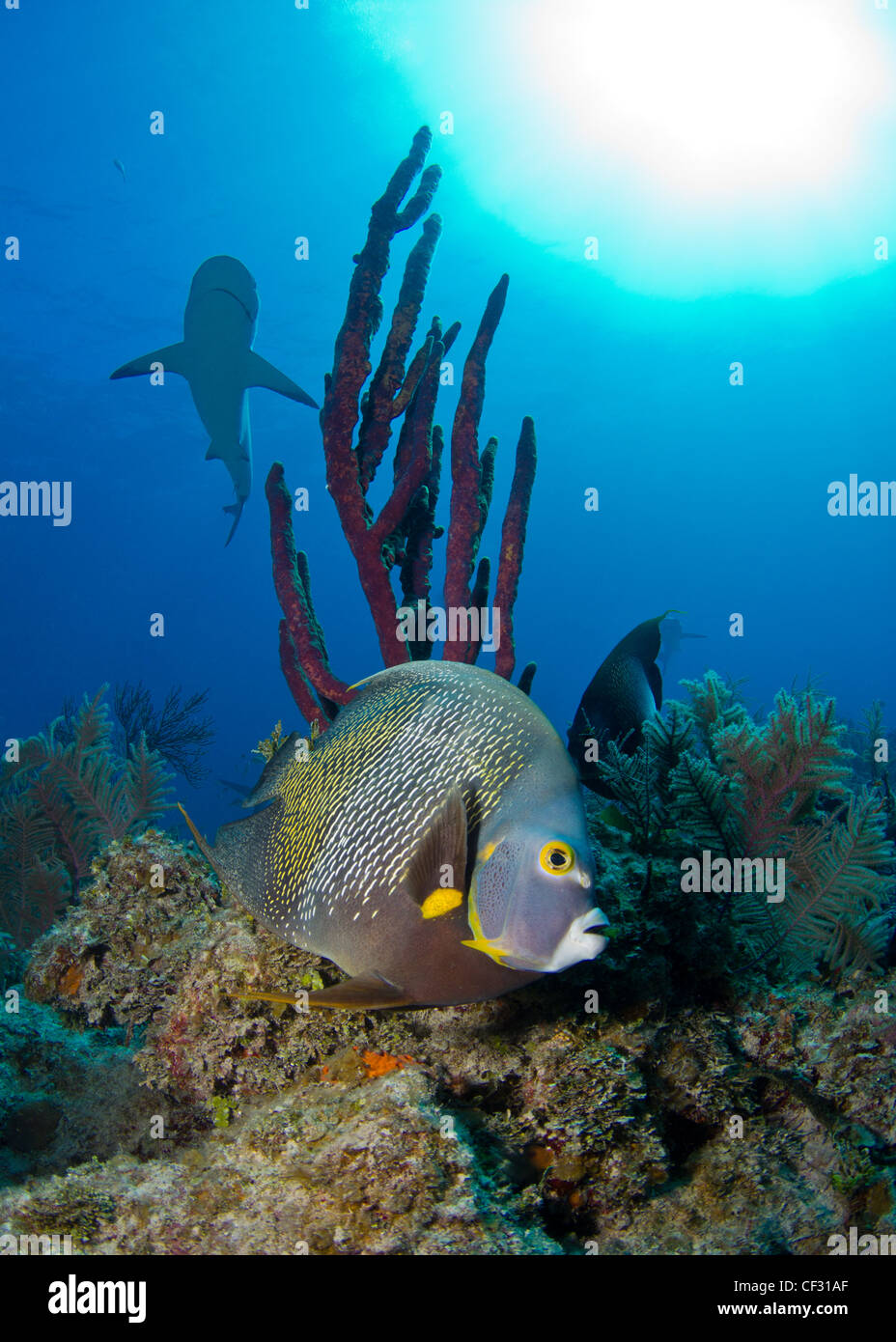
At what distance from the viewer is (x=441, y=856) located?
116 centimetres

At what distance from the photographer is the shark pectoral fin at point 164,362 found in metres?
5.38

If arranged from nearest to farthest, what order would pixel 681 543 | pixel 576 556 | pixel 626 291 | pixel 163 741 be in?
pixel 163 741 → pixel 626 291 → pixel 681 543 → pixel 576 556

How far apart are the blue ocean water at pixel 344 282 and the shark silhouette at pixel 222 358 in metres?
2.57

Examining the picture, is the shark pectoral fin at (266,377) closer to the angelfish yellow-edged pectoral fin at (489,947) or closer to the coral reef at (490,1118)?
the coral reef at (490,1118)

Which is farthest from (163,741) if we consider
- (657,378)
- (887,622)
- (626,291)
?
(887,622)

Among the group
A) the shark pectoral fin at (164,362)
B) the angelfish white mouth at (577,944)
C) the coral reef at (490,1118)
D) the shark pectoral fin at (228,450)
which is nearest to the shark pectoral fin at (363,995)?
the angelfish white mouth at (577,944)

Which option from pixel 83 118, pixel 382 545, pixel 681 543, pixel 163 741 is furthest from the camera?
pixel 681 543

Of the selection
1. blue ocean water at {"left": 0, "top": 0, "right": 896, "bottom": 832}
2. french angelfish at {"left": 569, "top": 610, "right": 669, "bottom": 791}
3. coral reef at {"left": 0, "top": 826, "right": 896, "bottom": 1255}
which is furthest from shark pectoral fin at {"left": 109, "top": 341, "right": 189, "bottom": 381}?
coral reef at {"left": 0, "top": 826, "right": 896, "bottom": 1255}

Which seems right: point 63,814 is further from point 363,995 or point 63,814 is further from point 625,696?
point 363,995

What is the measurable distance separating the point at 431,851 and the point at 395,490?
2517 millimetres

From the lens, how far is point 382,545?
3373mm
